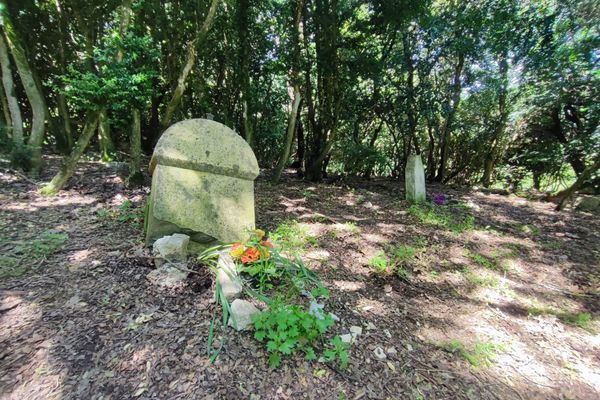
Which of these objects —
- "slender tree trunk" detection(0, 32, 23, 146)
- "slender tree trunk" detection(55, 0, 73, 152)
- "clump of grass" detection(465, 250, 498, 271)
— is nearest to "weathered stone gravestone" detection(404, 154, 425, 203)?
"clump of grass" detection(465, 250, 498, 271)

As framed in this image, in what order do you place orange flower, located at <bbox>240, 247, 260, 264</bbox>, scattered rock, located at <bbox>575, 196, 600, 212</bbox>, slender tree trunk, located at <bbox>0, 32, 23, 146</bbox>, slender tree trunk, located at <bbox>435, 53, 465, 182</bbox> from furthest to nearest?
slender tree trunk, located at <bbox>435, 53, 465, 182</bbox>, scattered rock, located at <bbox>575, 196, 600, 212</bbox>, slender tree trunk, located at <bbox>0, 32, 23, 146</bbox>, orange flower, located at <bbox>240, 247, 260, 264</bbox>

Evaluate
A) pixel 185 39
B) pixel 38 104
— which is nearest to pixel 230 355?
pixel 38 104

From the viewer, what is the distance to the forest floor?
1.49 metres

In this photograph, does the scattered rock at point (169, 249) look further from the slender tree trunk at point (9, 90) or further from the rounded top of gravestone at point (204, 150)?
the slender tree trunk at point (9, 90)

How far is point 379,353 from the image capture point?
181 centimetres

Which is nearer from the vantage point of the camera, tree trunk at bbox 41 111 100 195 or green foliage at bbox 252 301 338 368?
green foliage at bbox 252 301 338 368

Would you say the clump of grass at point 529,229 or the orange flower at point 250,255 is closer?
the orange flower at point 250,255

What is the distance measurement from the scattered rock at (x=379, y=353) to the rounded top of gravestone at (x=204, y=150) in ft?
6.16

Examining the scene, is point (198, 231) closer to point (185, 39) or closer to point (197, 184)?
point (197, 184)

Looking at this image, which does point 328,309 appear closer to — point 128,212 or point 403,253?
point 403,253

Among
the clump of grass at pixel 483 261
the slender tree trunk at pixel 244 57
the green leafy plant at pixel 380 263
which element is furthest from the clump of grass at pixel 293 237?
the slender tree trunk at pixel 244 57

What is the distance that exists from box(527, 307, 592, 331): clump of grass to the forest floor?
0.05 ft

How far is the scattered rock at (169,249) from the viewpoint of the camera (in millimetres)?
2252

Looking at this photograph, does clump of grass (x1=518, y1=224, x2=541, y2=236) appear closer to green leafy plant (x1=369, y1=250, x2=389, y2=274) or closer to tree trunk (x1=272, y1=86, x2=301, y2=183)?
green leafy plant (x1=369, y1=250, x2=389, y2=274)
